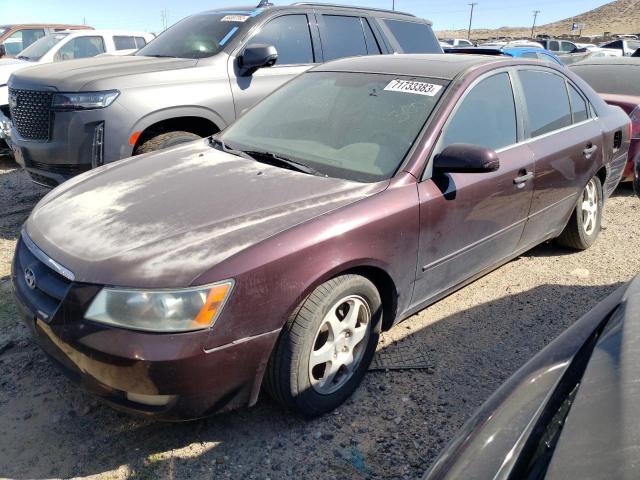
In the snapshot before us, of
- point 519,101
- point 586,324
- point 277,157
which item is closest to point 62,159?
point 277,157

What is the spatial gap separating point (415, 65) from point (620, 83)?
15.4 feet

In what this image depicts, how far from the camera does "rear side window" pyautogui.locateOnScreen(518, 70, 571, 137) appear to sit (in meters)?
3.72

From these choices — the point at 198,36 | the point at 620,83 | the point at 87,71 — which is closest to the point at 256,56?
the point at 198,36

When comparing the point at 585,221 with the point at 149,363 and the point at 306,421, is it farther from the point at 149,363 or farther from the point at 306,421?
the point at 149,363

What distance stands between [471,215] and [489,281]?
49.1 inches

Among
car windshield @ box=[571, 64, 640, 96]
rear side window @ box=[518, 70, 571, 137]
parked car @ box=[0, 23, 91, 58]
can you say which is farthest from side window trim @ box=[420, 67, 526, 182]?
parked car @ box=[0, 23, 91, 58]

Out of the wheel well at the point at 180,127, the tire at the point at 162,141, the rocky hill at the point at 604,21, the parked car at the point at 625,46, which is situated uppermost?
the rocky hill at the point at 604,21

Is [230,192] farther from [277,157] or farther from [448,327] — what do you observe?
[448,327]

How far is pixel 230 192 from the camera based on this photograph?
8.88ft

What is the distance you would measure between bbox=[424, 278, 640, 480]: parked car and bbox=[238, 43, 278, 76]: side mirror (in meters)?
4.00

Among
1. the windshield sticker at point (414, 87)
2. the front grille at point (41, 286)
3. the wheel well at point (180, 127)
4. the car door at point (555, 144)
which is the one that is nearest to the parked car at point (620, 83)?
the car door at point (555, 144)

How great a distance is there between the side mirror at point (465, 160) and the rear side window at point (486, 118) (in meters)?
0.13

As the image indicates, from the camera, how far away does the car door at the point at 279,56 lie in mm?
5141

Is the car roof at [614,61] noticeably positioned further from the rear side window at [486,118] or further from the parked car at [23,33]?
the parked car at [23,33]
